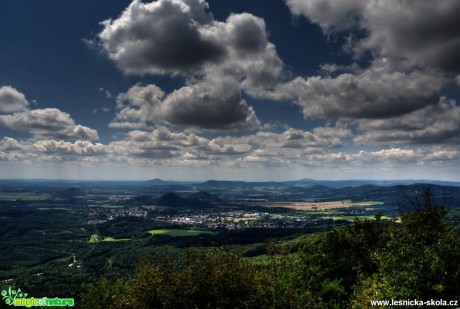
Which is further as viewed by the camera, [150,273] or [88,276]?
[88,276]

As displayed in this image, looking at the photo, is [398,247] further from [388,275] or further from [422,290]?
[422,290]

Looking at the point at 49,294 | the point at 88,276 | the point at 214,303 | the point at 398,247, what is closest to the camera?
the point at 214,303

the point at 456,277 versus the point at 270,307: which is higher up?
the point at 456,277

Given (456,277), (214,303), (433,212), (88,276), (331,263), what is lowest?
(88,276)

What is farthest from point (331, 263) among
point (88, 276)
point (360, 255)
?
point (88, 276)

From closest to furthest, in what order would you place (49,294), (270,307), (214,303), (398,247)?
(270,307)
(214,303)
(398,247)
(49,294)

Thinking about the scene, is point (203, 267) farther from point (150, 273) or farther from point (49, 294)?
point (49, 294)

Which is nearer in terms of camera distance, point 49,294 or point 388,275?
point 388,275

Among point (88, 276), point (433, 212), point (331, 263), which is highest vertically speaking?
point (433, 212)

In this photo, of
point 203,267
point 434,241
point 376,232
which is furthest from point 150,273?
point 376,232
